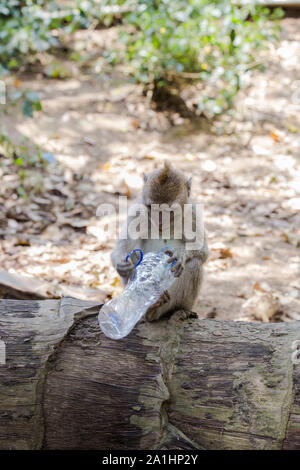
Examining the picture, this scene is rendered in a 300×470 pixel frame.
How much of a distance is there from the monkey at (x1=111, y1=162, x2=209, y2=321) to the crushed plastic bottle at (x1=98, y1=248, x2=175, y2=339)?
0.17ft

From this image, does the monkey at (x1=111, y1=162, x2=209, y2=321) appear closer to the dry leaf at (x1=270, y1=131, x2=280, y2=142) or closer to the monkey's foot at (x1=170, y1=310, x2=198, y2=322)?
the monkey's foot at (x1=170, y1=310, x2=198, y2=322)

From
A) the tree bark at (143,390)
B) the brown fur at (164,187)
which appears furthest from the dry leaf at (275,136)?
the tree bark at (143,390)

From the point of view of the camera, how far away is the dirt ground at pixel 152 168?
15.3 feet

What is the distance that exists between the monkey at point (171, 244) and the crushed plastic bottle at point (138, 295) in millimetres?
52

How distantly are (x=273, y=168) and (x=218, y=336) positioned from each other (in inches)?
182

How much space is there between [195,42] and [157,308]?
5413 millimetres

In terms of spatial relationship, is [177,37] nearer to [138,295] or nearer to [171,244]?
[171,244]

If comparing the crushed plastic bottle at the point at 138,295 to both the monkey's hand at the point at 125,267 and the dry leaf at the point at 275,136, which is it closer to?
the monkey's hand at the point at 125,267

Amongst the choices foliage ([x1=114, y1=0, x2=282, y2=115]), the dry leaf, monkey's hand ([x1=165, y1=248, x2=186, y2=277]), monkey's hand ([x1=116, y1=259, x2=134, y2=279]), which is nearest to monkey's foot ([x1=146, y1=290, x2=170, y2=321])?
monkey's hand ([x1=165, y1=248, x2=186, y2=277])

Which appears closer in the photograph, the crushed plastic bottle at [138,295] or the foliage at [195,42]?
the crushed plastic bottle at [138,295]

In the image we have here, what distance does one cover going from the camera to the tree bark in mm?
2371

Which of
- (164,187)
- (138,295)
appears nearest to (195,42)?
(164,187)

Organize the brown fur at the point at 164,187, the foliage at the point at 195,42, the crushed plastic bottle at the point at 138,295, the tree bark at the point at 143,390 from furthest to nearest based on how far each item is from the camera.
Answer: the foliage at the point at 195,42 → the brown fur at the point at 164,187 → the crushed plastic bottle at the point at 138,295 → the tree bark at the point at 143,390

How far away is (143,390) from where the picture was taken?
97.0 inches
